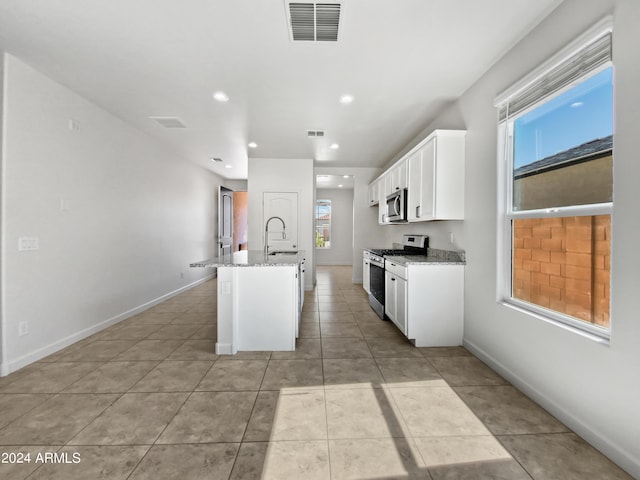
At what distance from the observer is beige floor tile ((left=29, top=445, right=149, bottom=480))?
145cm

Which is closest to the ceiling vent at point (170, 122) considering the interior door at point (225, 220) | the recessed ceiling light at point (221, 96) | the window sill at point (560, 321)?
the recessed ceiling light at point (221, 96)

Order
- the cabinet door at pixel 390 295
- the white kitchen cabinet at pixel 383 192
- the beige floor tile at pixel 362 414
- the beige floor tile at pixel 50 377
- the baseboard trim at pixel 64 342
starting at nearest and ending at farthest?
the beige floor tile at pixel 362 414
the beige floor tile at pixel 50 377
the baseboard trim at pixel 64 342
the cabinet door at pixel 390 295
the white kitchen cabinet at pixel 383 192

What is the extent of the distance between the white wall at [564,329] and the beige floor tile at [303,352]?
1.59 meters

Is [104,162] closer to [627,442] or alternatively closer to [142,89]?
[142,89]

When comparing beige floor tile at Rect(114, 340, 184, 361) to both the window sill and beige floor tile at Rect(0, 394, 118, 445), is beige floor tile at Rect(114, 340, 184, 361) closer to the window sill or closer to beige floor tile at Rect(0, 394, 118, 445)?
beige floor tile at Rect(0, 394, 118, 445)

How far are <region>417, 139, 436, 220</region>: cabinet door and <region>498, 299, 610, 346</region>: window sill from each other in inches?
46.9

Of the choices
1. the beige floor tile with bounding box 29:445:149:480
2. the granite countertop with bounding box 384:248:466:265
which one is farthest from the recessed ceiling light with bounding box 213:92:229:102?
the beige floor tile with bounding box 29:445:149:480

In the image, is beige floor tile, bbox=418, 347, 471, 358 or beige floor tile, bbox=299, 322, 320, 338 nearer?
beige floor tile, bbox=418, 347, 471, 358

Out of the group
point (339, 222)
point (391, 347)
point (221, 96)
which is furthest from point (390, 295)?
point (339, 222)

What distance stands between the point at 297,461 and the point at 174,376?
1.46 metres

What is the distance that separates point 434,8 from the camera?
6.36ft

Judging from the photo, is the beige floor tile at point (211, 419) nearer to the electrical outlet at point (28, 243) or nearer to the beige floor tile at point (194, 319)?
the beige floor tile at point (194, 319)

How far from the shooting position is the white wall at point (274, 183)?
5910mm

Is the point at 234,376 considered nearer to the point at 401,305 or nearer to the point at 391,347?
the point at 391,347
